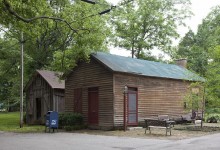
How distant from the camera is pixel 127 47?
4350 centimetres

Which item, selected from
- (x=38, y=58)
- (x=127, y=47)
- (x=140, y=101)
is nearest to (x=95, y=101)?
(x=140, y=101)

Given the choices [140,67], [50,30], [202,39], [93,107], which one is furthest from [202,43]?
[93,107]

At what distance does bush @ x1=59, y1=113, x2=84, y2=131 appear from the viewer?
21481mm

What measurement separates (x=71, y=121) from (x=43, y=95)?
709cm

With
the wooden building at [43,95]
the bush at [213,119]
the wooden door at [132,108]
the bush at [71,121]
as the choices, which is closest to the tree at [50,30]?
the wooden building at [43,95]

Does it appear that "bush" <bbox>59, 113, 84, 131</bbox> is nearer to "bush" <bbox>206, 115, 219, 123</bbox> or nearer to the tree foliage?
"bush" <bbox>206, 115, 219, 123</bbox>

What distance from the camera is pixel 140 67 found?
2441cm

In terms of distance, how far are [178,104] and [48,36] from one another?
55.4 feet

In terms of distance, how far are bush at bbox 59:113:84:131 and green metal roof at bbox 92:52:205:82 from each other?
4.23 m

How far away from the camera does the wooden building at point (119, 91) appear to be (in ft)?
68.6

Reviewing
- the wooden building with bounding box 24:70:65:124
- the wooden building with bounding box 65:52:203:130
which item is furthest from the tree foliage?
the wooden building with bounding box 24:70:65:124

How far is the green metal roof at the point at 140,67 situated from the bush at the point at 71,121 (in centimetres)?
423

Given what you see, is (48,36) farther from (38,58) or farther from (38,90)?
(38,90)

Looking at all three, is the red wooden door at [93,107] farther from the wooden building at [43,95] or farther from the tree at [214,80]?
the tree at [214,80]
